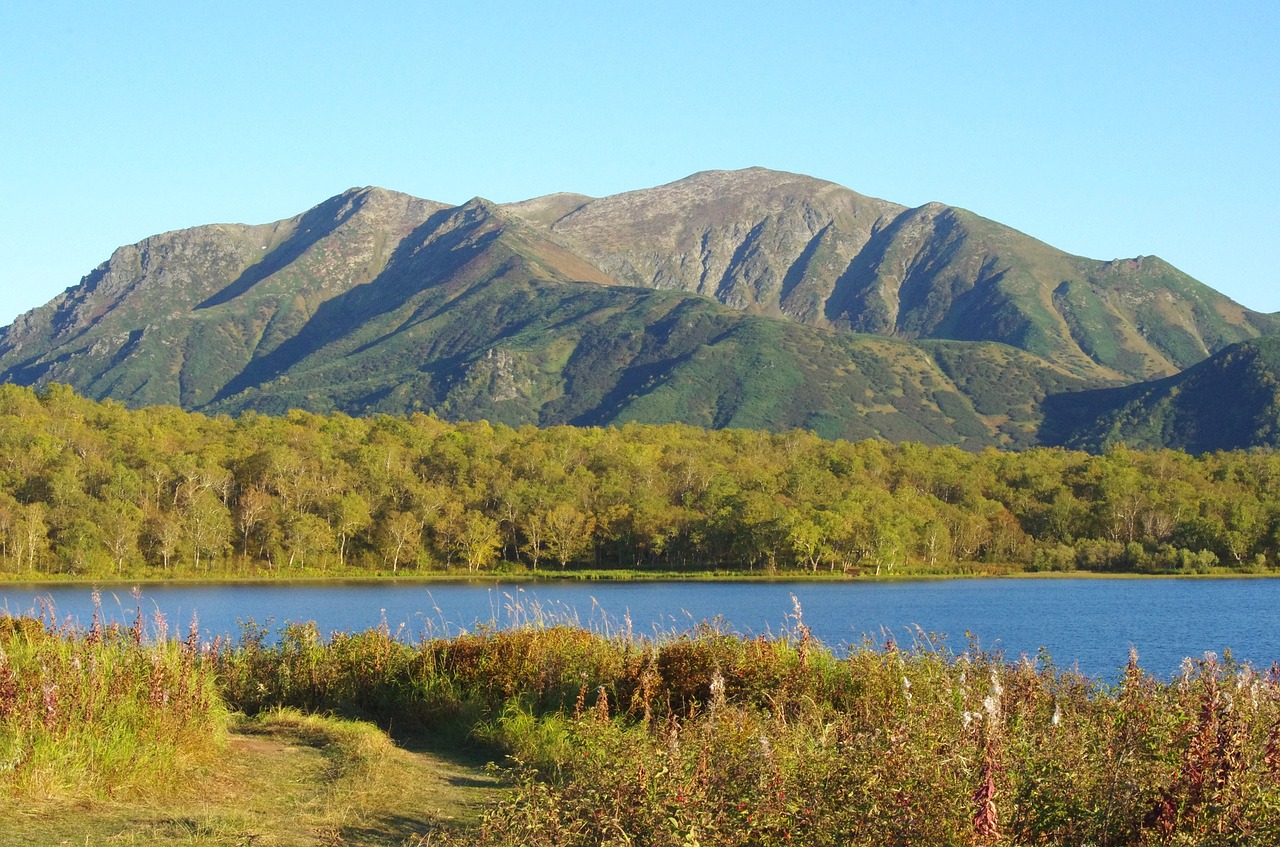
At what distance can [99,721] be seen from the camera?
10.8 meters

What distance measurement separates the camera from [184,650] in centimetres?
1379

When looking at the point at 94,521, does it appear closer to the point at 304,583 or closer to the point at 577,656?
the point at 304,583

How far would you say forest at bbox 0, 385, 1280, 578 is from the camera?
101m

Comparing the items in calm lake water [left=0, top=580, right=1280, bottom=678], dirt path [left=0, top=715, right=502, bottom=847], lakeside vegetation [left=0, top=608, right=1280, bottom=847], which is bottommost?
calm lake water [left=0, top=580, right=1280, bottom=678]

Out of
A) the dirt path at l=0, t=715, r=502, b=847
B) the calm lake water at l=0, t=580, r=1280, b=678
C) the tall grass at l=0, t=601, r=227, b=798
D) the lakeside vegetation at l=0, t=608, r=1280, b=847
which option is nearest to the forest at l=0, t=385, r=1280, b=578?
the calm lake water at l=0, t=580, r=1280, b=678

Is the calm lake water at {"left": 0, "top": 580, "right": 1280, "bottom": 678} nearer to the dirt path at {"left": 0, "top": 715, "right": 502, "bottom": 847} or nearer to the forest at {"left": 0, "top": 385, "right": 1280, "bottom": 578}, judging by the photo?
the forest at {"left": 0, "top": 385, "right": 1280, "bottom": 578}

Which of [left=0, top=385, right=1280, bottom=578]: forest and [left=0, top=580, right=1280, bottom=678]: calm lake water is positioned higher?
[left=0, top=385, right=1280, bottom=578]: forest

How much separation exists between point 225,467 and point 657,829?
112 metres

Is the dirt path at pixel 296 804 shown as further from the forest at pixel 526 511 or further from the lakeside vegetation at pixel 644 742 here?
the forest at pixel 526 511

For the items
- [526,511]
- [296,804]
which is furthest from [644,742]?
[526,511]

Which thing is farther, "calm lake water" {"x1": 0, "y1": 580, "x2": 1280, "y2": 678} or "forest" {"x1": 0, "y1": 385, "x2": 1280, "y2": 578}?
"forest" {"x1": 0, "y1": 385, "x2": 1280, "y2": 578}

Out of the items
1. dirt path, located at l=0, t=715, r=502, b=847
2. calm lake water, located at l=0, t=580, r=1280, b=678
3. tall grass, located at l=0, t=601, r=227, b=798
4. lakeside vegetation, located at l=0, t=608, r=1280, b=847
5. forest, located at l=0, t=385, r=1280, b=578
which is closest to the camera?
lakeside vegetation, located at l=0, t=608, r=1280, b=847

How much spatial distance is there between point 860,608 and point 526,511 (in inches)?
1923

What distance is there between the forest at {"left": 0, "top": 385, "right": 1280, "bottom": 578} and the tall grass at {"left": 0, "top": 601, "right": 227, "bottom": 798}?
8706 cm
